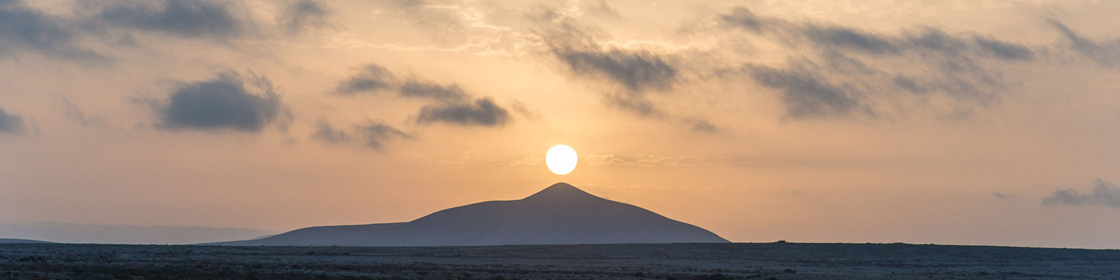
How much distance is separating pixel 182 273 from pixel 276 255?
3561 cm

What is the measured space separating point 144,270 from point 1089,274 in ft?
224

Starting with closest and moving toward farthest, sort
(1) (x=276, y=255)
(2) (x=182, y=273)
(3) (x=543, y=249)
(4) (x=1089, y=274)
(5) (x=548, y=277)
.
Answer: (2) (x=182, y=273) < (5) (x=548, y=277) < (4) (x=1089, y=274) < (1) (x=276, y=255) < (3) (x=543, y=249)

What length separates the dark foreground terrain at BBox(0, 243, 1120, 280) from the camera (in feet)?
189

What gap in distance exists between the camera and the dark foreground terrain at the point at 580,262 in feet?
189

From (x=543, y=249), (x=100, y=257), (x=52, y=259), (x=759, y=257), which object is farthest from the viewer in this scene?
(x=543, y=249)

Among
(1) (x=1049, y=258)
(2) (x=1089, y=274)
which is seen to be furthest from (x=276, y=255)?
(1) (x=1049, y=258)

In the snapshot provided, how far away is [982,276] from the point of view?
72625 mm

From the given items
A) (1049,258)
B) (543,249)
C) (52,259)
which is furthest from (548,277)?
Answer: (1049,258)

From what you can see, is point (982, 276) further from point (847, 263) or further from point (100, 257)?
point (100, 257)

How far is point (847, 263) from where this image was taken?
309 feet

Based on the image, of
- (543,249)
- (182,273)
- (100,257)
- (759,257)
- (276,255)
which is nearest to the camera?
(182,273)

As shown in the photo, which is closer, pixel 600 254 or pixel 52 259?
pixel 52 259

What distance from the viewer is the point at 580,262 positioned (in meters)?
88.1

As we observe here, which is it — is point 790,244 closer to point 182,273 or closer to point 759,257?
point 759,257
